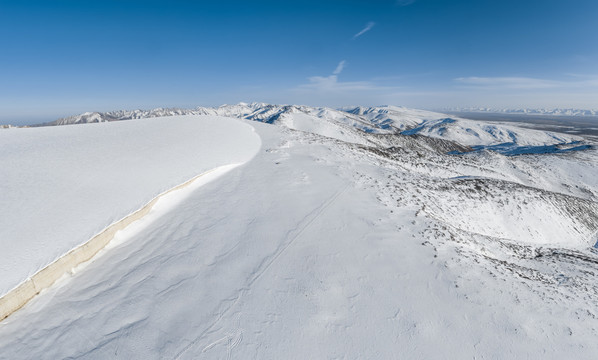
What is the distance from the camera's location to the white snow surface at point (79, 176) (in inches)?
283

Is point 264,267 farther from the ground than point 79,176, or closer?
closer

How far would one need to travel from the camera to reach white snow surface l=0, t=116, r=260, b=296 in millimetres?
7199

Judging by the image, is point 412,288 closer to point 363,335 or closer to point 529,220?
point 363,335

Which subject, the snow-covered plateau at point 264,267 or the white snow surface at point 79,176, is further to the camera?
the white snow surface at point 79,176

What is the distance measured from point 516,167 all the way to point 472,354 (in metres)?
43.3

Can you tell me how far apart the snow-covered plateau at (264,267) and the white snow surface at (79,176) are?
0.07 m

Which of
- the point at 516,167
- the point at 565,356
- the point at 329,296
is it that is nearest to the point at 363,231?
the point at 329,296

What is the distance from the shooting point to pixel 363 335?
5.46m

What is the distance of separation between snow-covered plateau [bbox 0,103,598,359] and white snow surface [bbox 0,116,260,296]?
7 centimetres

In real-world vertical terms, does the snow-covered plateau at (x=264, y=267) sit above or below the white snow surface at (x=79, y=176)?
below

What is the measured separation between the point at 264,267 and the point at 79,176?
10.2 metres

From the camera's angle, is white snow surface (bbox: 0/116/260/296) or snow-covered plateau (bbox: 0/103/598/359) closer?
snow-covered plateau (bbox: 0/103/598/359)

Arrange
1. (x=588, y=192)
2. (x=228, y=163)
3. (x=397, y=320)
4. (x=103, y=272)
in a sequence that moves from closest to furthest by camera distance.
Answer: (x=397, y=320), (x=103, y=272), (x=228, y=163), (x=588, y=192)

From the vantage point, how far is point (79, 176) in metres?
11.2
